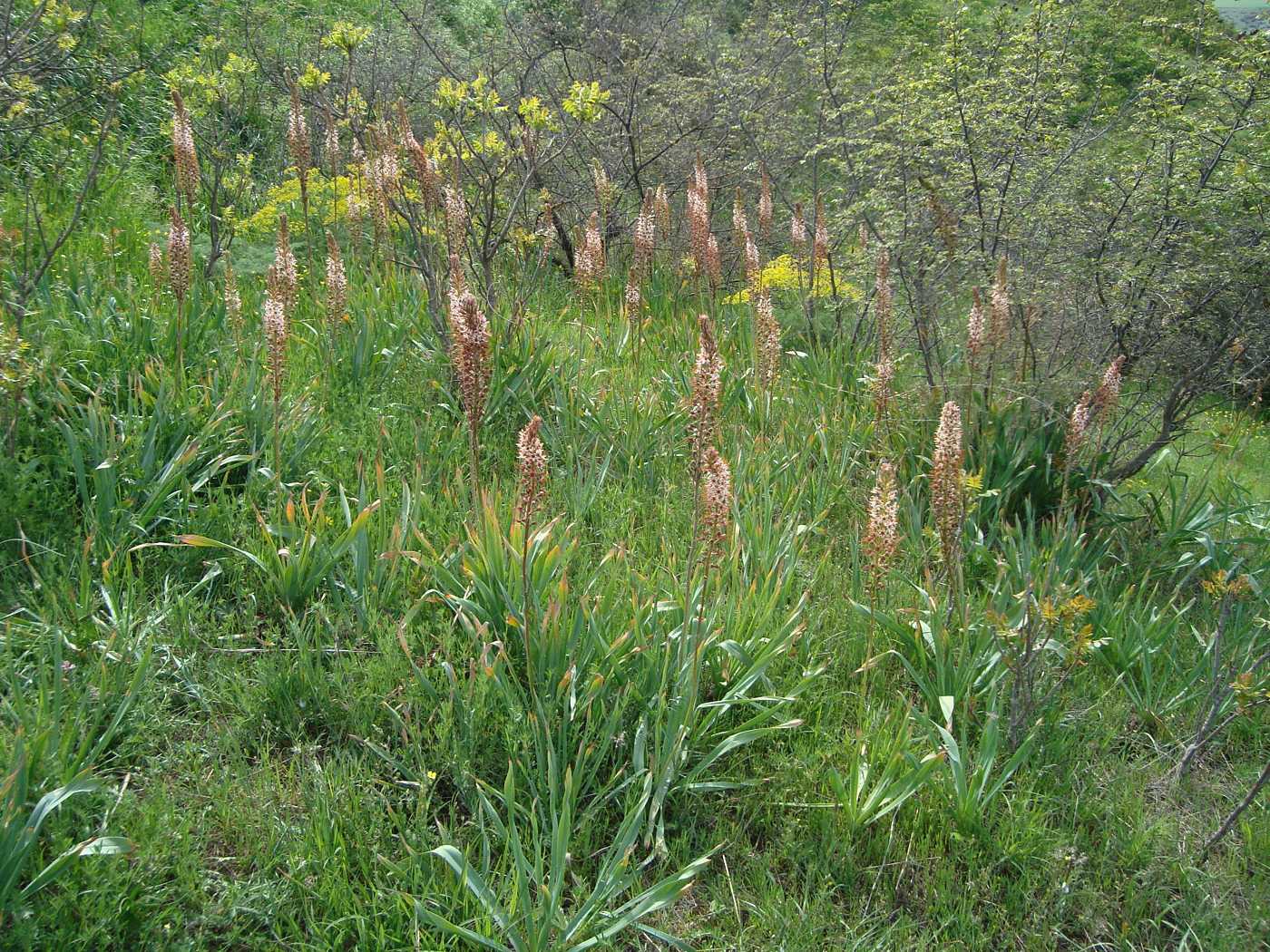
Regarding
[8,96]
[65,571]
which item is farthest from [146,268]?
[65,571]

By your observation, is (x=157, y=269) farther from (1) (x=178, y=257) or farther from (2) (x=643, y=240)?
(2) (x=643, y=240)

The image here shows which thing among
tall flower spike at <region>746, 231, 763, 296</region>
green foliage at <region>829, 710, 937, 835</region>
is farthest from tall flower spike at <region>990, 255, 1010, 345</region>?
green foliage at <region>829, 710, 937, 835</region>

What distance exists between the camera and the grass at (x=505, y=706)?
2389mm

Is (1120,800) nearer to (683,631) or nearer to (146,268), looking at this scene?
(683,631)

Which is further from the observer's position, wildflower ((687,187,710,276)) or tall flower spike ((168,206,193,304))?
wildflower ((687,187,710,276))

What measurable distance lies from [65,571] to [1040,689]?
320cm

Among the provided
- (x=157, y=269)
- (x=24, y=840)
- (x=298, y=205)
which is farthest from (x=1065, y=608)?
(x=298, y=205)

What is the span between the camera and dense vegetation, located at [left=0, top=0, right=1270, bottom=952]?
2.45 m

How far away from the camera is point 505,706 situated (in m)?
2.79

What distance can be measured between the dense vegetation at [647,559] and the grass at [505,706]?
0.02m

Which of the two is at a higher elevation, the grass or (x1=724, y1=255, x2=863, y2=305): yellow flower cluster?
(x1=724, y1=255, x2=863, y2=305): yellow flower cluster

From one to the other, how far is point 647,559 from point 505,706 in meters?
1.08

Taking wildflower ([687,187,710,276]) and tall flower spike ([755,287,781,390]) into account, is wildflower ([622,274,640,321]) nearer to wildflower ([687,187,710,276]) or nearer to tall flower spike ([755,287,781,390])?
wildflower ([687,187,710,276])

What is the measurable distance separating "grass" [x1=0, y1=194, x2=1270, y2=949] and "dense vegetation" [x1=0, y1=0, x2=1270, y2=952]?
0.06 feet
